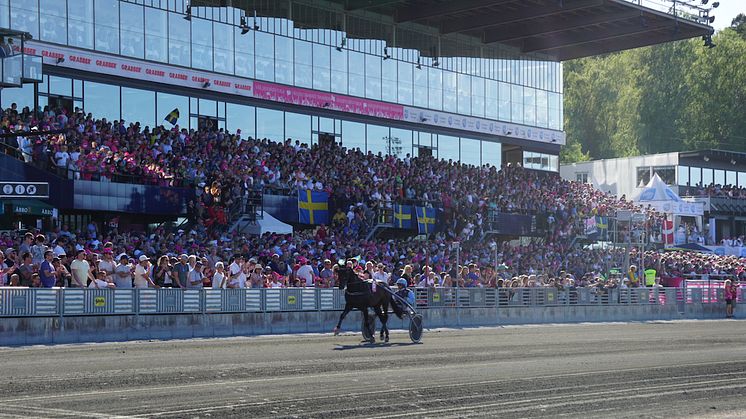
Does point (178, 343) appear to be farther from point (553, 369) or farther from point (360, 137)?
point (360, 137)

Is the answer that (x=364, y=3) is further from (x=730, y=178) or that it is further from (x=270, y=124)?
(x=730, y=178)

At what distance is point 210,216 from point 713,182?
49.9 meters

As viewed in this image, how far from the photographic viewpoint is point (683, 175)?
75.4 m

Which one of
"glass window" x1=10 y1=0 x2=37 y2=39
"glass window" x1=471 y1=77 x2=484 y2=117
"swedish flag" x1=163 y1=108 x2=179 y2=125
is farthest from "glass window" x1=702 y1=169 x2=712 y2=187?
"glass window" x1=10 y1=0 x2=37 y2=39

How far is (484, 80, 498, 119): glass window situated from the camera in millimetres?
59562

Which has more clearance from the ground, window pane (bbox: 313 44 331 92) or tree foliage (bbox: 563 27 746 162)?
tree foliage (bbox: 563 27 746 162)

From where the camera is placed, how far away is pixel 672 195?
202 ft

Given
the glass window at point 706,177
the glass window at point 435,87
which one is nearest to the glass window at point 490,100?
the glass window at point 435,87

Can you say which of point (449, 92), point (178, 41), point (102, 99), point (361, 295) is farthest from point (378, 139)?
point (361, 295)

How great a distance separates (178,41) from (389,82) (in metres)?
13.2

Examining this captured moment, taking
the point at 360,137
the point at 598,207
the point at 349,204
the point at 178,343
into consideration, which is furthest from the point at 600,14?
the point at 178,343

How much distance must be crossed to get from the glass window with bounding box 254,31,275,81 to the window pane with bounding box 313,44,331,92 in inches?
103

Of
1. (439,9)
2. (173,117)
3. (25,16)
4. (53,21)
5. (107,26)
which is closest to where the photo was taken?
(25,16)

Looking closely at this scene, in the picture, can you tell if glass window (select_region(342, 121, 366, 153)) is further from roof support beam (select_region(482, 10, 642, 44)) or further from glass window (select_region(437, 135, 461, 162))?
roof support beam (select_region(482, 10, 642, 44))
